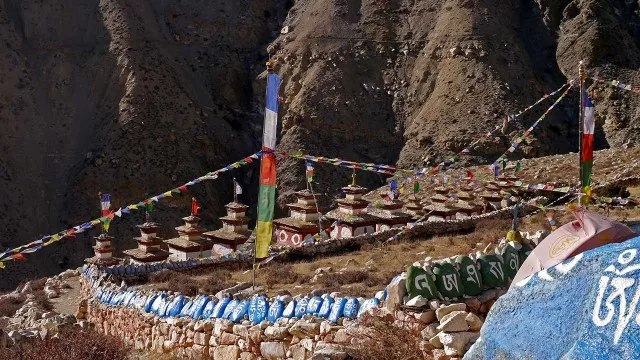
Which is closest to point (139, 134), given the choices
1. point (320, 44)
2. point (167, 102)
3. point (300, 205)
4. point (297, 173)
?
point (167, 102)

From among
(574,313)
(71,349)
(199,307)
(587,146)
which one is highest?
(587,146)

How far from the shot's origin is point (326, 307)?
8.16 meters

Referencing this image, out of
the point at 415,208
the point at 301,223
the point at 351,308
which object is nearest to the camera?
the point at 351,308

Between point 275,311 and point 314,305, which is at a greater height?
point 314,305

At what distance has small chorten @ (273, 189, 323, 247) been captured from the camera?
29578 millimetres

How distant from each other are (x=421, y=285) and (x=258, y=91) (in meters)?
52.7

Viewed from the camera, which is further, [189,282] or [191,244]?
[191,244]

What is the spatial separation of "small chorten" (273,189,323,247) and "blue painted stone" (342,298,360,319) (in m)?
21.3

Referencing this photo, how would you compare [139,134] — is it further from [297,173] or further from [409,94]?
[409,94]

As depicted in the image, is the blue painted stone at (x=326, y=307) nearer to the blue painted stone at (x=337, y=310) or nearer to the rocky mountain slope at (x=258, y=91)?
the blue painted stone at (x=337, y=310)

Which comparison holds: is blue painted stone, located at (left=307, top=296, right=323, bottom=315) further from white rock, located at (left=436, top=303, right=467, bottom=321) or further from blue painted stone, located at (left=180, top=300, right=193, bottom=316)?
blue painted stone, located at (left=180, top=300, right=193, bottom=316)

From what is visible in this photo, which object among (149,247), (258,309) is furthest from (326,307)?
(149,247)

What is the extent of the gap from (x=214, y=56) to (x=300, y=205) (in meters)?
32.6

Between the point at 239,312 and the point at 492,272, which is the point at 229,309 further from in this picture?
the point at 492,272
